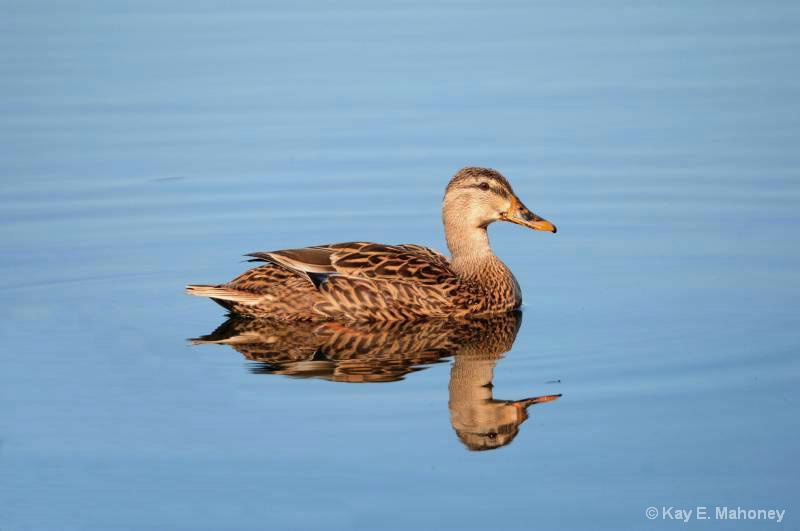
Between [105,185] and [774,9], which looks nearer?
[105,185]

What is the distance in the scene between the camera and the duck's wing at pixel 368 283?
11.1 metres

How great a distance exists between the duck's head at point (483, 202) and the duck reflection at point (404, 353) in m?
0.87

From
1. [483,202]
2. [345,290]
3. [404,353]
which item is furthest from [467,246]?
[404,353]

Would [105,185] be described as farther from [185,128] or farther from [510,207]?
[510,207]

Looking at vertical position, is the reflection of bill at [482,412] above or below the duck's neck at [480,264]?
below

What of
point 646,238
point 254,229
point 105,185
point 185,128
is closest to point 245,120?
point 185,128

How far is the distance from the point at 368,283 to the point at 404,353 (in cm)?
120

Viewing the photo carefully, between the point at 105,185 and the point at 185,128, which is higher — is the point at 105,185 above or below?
below

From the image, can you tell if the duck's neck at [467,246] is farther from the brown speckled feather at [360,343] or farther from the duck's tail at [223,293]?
the duck's tail at [223,293]

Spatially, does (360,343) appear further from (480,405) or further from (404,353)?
(480,405)

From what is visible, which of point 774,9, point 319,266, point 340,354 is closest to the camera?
point 340,354

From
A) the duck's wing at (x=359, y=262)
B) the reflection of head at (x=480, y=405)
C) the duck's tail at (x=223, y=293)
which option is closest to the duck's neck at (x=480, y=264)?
the duck's wing at (x=359, y=262)

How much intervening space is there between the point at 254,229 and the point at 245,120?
3.61m

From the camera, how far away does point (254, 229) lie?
1319 cm
